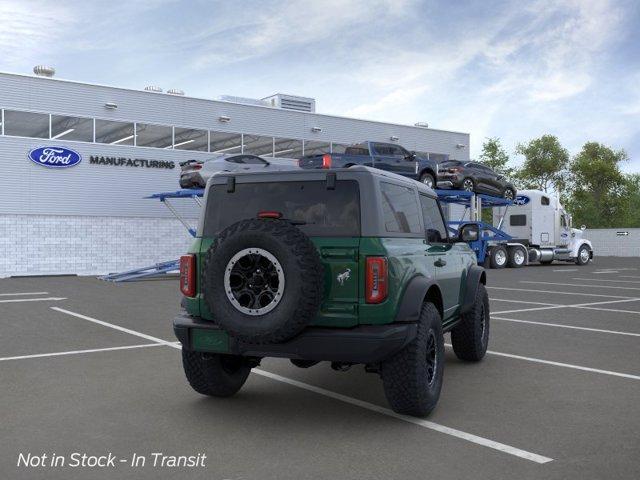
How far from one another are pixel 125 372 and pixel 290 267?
3.08 m

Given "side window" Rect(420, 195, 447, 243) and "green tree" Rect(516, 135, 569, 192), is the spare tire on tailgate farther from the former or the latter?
"green tree" Rect(516, 135, 569, 192)

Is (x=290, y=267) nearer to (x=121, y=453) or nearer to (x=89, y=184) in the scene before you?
(x=121, y=453)

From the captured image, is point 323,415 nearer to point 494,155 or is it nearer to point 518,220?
point 518,220

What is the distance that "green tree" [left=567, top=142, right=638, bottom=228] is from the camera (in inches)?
2646

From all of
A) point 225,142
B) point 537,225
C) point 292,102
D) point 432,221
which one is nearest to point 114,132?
point 225,142

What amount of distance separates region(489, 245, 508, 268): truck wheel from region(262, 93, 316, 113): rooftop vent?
1141 cm

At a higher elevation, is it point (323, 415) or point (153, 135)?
point (153, 135)

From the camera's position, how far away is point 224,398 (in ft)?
19.3

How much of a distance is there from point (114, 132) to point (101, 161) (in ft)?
4.36

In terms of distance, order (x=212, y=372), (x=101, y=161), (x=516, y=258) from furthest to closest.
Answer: (x=516, y=258) → (x=101, y=161) → (x=212, y=372)

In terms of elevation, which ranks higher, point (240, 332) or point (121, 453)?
point (240, 332)

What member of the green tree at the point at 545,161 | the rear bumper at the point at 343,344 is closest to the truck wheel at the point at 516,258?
the rear bumper at the point at 343,344

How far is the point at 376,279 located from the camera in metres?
4.90

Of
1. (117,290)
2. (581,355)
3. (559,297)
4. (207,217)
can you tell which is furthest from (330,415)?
(117,290)
